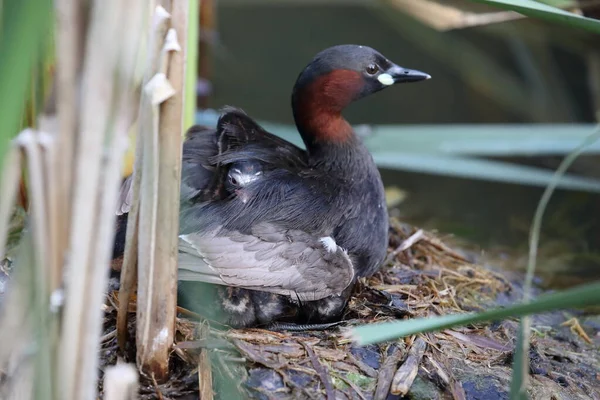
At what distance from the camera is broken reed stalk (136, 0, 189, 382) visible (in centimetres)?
191

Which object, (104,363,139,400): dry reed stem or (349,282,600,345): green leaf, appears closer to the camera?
(349,282,600,345): green leaf

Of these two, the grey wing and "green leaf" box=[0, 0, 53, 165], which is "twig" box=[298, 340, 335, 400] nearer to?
the grey wing

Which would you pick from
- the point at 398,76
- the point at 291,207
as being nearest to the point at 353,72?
the point at 398,76

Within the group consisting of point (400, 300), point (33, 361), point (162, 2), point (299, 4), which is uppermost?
point (299, 4)

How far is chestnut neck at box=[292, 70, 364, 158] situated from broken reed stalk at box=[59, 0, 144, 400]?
1.75 metres

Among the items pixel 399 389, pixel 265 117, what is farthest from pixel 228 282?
pixel 265 117

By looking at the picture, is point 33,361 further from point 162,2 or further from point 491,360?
Result: point 491,360

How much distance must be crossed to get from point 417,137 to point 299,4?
10.6 feet

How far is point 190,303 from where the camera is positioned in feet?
9.05

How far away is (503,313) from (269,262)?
1.36 meters

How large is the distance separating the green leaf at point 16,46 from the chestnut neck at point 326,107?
1894 mm

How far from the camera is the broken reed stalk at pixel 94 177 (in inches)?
57.7

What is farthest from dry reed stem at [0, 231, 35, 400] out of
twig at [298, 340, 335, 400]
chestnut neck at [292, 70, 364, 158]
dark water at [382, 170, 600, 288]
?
dark water at [382, 170, 600, 288]

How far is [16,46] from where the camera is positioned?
1.39 meters
